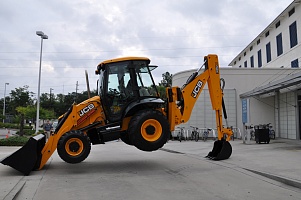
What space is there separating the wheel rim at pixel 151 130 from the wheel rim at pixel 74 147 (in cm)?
185

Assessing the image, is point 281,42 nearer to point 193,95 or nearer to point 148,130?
point 193,95

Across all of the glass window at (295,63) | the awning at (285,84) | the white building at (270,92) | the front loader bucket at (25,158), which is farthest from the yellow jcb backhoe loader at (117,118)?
the glass window at (295,63)

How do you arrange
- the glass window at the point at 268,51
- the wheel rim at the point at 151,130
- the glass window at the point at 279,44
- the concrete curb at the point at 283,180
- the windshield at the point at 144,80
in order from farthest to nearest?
the glass window at the point at 268,51 < the glass window at the point at 279,44 < the windshield at the point at 144,80 < the wheel rim at the point at 151,130 < the concrete curb at the point at 283,180

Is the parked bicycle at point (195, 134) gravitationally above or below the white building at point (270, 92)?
below

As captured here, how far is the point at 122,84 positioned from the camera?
30.5 feet

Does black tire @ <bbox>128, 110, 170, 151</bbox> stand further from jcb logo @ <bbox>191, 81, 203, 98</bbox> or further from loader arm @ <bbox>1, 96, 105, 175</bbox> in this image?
jcb logo @ <bbox>191, 81, 203, 98</bbox>

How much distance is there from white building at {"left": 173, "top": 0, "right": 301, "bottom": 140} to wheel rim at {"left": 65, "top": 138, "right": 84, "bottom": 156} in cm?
1111

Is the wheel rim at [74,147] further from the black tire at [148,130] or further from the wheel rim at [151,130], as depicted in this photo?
the wheel rim at [151,130]

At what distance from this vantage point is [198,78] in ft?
33.8

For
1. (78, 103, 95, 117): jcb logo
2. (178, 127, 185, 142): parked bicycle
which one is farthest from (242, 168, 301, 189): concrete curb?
(178, 127, 185, 142): parked bicycle

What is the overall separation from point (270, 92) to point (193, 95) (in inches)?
432

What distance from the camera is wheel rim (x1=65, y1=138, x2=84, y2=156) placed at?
8734mm

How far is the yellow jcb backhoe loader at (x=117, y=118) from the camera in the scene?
28.2ft

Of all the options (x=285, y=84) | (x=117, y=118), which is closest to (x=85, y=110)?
(x=117, y=118)
